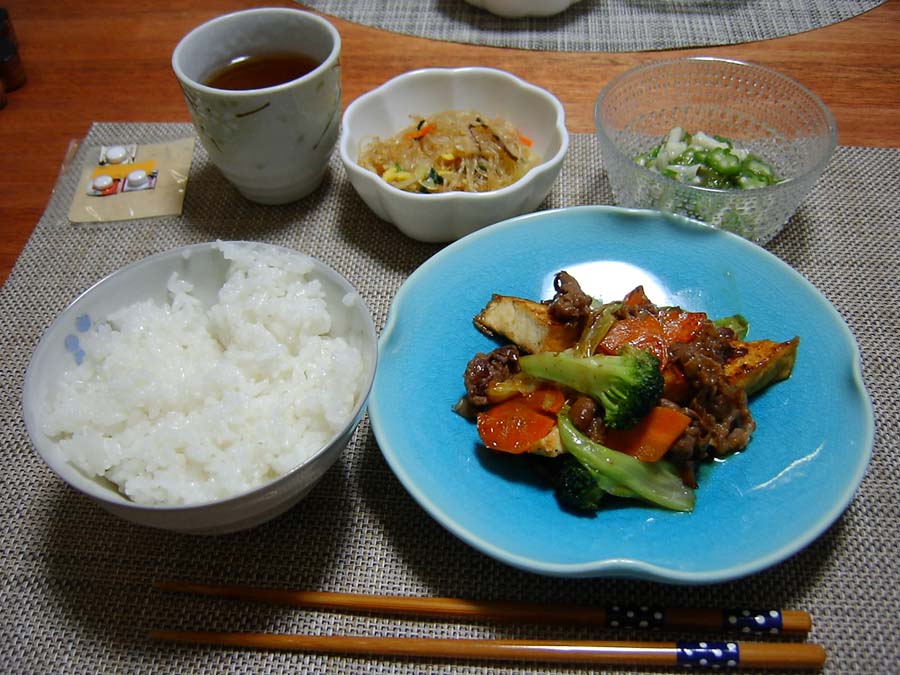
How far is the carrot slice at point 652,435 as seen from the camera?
1510 mm

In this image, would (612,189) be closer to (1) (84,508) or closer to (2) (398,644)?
(2) (398,644)

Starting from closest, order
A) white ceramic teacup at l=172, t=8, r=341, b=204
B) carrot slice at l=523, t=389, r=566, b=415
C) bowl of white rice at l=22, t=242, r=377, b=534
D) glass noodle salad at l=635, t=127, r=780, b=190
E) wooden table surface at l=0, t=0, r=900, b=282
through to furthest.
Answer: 1. bowl of white rice at l=22, t=242, r=377, b=534
2. carrot slice at l=523, t=389, r=566, b=415
3. white ceramic teacup at l=172, t=8, r=341, b=204
4. glass noodle salad at l=635, t=127, r=780, b=190
5. wooden table surface at l=0, t=0, r=900, b=282

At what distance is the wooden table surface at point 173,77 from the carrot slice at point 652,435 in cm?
162

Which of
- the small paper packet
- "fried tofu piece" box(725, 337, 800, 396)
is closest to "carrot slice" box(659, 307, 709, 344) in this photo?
"fried tofu piece" box(725, 337, 800, 396)

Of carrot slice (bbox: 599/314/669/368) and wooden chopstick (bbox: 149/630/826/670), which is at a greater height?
carrot slice (bbox: 599/314/669/368)

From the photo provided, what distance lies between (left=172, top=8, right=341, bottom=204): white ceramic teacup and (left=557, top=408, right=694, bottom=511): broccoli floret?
4.57ft

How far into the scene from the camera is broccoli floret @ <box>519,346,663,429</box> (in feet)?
4.81

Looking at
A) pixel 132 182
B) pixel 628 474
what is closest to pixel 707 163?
pixel 628 474

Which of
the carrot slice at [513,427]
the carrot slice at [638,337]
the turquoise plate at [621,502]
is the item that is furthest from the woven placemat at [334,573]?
the carrot slice at [638,337]

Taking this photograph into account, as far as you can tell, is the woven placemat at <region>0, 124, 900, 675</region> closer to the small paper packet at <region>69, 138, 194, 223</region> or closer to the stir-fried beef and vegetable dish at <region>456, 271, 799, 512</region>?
the stir-fried beef and vegetable dish at <region>456, 271, 799, 512</region>

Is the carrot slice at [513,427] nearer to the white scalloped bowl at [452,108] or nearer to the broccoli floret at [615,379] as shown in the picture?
the broccoli floret at [615,379]

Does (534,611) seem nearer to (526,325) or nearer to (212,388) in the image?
(526,325)

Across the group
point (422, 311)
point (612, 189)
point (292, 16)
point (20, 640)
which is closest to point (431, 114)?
point (292, 16)

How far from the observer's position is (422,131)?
96.7 inches
